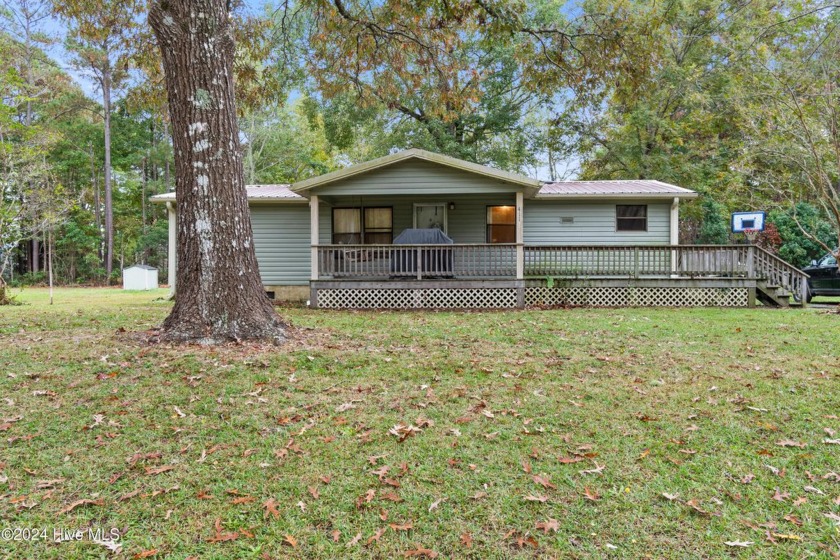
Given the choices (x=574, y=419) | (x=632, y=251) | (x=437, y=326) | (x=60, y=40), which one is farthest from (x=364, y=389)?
(x=60, y=40)

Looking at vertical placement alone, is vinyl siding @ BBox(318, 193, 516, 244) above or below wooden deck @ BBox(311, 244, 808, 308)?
above

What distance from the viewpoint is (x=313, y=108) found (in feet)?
67.4

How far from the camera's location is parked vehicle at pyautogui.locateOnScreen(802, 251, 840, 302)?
12.1 meters

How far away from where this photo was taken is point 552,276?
1184 centimetres

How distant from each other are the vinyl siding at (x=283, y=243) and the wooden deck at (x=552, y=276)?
2107 millimetres

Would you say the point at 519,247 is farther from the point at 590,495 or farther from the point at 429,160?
the point at 590,495

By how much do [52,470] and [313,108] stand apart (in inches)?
774

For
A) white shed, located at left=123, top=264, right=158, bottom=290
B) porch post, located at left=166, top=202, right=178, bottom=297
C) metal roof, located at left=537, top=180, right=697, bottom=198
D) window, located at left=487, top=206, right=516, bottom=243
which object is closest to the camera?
metal roof, located at left=537, top=180, right=697, bottom=198

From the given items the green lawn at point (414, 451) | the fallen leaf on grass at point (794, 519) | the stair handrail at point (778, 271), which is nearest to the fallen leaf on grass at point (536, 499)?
the green lawn at point (414, 451)

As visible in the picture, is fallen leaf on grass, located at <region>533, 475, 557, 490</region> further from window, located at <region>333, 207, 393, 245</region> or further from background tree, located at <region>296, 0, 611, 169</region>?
window, located at <region>333, 207, 393, 245</region>

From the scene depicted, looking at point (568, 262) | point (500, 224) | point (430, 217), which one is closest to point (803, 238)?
point (568, 262)

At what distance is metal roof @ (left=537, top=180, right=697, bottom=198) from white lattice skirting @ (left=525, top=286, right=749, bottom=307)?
274cm

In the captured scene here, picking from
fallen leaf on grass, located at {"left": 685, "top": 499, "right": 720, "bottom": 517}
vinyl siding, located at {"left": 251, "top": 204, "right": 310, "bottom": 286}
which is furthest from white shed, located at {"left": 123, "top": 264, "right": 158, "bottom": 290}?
fallen leaf on grass, located at {"left": 685, "top": 499, "right": 720, "bottom": 517}

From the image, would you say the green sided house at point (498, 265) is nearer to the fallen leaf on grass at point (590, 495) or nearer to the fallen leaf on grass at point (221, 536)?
the fallen leaf on grass at point (590, 495)
